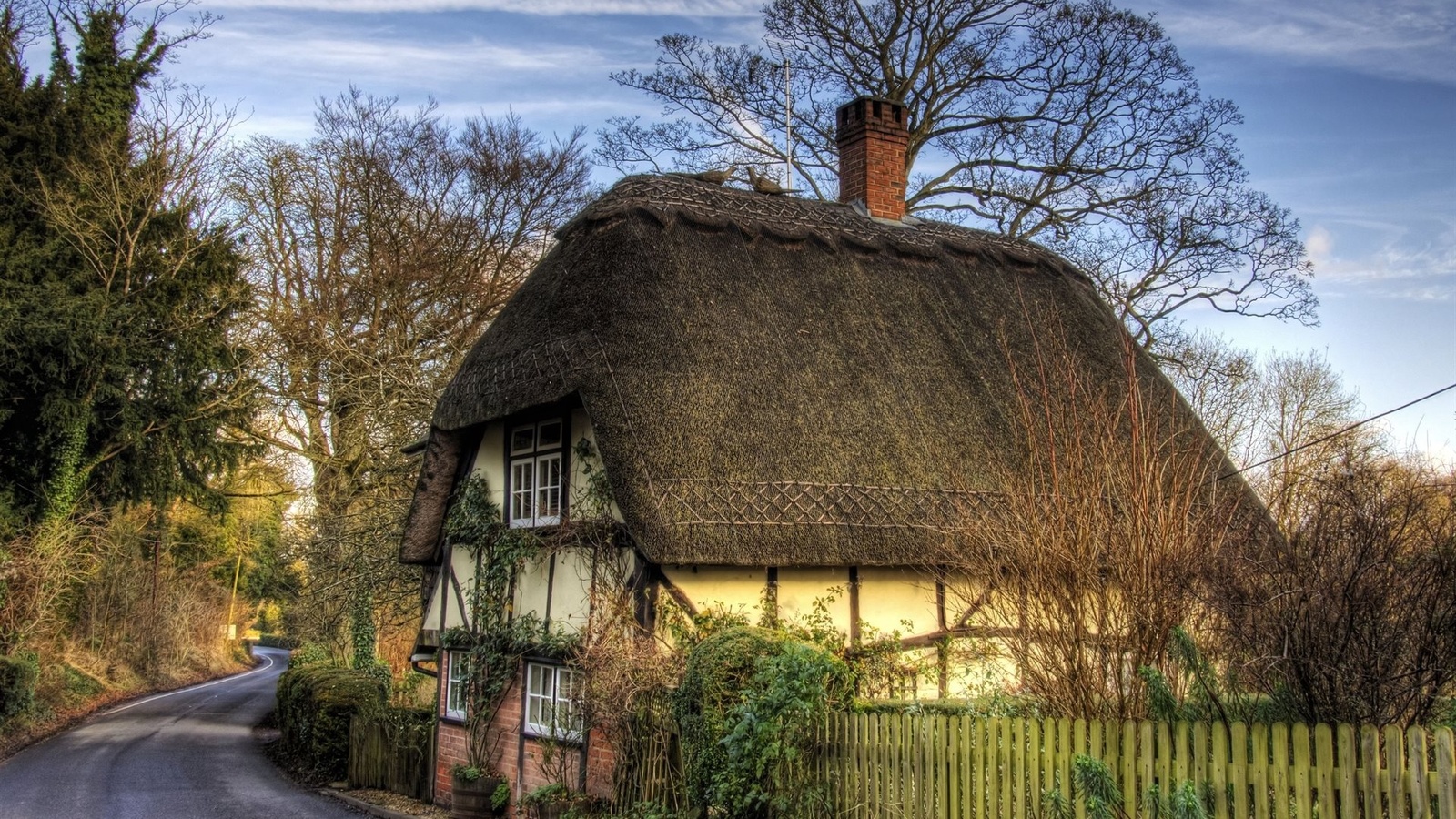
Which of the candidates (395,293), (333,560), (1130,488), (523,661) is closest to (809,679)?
(1130,488)

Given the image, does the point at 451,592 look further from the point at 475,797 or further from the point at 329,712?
the point at 329,712

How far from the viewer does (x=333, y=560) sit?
2006cm

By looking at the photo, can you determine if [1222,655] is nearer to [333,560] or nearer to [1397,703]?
[1397,703]

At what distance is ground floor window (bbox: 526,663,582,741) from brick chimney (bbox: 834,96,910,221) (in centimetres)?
752

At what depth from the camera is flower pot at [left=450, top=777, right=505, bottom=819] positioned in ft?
40.6

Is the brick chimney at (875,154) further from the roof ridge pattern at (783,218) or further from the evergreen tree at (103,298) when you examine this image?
the evergreen tree at (103,298)

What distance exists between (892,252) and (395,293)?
44.9 feet

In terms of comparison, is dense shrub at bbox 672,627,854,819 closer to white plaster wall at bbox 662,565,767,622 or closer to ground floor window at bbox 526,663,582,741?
white plaster wall at bbox 662,565,767,622

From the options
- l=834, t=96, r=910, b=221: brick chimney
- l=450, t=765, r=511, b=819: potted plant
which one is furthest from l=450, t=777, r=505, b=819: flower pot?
l=834, t=96, r=910, b=221: brick chimney

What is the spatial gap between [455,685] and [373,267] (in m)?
13.6

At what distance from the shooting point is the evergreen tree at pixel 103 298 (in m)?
21.2

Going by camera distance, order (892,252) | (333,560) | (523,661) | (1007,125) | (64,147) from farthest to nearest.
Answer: (64,147) < (1007,125) < (333,560) < (892,252) < (523,661)

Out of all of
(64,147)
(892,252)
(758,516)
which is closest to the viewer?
(758,516)

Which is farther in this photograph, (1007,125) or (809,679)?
(1007,125)
